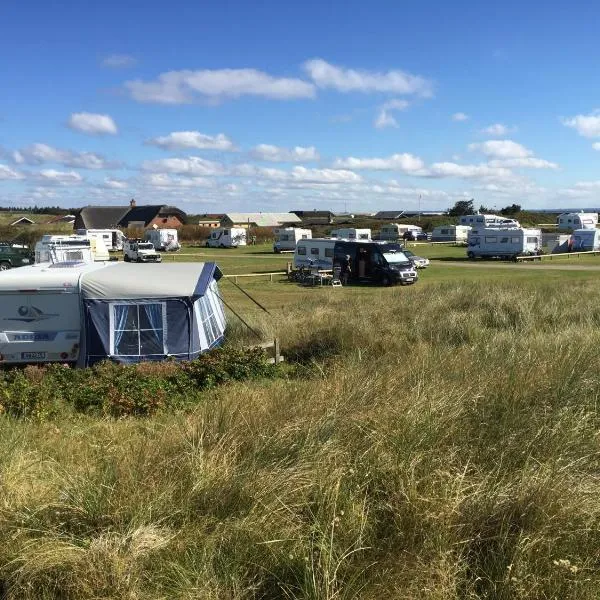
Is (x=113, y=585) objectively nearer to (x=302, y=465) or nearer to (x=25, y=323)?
(x=302, y=465)

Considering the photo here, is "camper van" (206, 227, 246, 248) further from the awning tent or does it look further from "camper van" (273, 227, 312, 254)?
the awning tent

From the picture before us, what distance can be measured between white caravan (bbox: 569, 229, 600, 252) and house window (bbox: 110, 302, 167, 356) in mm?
48895

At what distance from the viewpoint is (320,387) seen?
613 cm

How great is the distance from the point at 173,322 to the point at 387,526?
976 centimetres

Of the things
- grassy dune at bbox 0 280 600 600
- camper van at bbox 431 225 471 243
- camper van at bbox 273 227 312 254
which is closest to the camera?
grassy dune at bbox 0 280 600 600

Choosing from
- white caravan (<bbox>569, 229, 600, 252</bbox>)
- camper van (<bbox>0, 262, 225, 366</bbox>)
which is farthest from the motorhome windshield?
white caravan (<bbox>569, 229, 600, 252</bbox>)

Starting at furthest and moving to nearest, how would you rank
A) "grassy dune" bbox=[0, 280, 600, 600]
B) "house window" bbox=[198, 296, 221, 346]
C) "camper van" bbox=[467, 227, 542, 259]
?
"camper van" bbox=[467, 227, 542, 259] → "house window" bbox=[198, 296, 221, 346] → "grassy dune" bbox=[0, 280, 600, 600]

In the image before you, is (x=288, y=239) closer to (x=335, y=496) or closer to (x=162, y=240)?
(x=162, y=240)

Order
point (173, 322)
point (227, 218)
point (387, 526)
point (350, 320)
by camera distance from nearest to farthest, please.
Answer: point (387, 526) < point (173, 322) < point (350, 320) < point (227, 218)

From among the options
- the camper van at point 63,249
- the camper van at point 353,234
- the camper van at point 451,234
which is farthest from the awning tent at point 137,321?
the camper van at point 451,234

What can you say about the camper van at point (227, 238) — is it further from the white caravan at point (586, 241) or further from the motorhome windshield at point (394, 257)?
the motorhome windshield at point (394, 257)

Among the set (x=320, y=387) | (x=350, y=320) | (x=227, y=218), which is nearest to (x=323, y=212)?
(x=227, y=218)

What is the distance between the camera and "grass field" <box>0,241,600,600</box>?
3.31m

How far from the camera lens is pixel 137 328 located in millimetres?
12945
